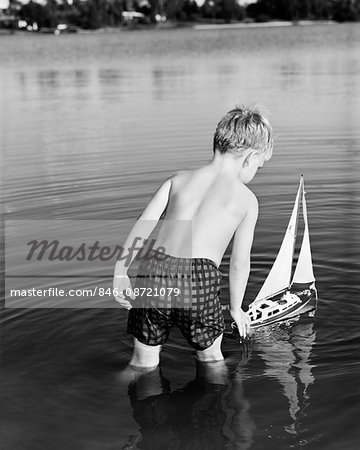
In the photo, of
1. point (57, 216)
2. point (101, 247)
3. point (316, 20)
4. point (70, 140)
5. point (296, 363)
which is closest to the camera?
point (296, 363)

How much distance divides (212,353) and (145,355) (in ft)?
1.75

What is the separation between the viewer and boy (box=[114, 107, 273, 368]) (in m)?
5.42

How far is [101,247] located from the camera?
10344 mm

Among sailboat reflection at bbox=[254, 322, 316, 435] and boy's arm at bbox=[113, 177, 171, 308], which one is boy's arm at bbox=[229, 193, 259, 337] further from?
sailboat reflection at bbox=[254, 322, 316, 435]

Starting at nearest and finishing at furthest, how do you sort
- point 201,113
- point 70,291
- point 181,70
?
point 70,291 → point 201,113 → point 181,70

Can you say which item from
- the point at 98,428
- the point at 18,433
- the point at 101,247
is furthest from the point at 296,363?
the point at 101,247

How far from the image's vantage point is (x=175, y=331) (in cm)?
724

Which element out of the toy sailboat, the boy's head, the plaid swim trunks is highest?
the boy's head

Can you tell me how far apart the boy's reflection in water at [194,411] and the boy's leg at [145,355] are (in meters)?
0.17

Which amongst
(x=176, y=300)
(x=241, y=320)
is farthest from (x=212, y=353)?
(x=176, y=300)

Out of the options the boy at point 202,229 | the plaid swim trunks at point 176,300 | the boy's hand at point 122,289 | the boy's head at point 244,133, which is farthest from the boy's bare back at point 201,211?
the boy's hand at point 122,289

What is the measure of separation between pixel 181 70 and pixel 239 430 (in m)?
36.0

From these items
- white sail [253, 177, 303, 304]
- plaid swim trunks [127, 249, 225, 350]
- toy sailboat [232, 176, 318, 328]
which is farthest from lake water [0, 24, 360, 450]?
plaid swim trunks [127, 249, 225, 350]

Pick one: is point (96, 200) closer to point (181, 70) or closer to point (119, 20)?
point (181, 70)
